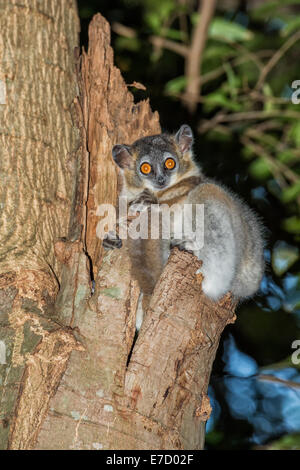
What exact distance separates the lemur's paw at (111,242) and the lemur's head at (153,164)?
2.86 ft

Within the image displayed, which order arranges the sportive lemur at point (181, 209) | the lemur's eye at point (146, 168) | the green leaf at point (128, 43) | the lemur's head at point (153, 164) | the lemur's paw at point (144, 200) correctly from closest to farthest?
1. the sportive lemur at point (181, 209)
2. the lemur's paw at point (144, 200)
3. the lemur's head at point (153, 164)
4. the lemur's eye at point (146, 168)
5. the green leaf at point (128, 43)

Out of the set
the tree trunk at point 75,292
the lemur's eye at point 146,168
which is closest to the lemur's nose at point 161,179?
the lemur's eye at point 146,168

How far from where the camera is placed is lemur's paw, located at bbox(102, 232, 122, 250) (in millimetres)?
3273

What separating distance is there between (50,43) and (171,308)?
7.17 feet

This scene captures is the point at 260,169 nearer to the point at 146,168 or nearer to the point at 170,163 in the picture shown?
the point at 170,163

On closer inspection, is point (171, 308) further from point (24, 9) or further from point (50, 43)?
point (24, 9)

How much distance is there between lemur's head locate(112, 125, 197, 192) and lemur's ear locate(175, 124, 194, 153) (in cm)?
3

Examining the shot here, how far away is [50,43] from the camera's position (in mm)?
3709

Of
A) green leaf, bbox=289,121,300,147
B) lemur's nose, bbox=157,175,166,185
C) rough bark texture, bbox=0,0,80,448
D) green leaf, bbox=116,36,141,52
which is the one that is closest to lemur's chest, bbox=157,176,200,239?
lemur's nose, bbox=157,175,166,185

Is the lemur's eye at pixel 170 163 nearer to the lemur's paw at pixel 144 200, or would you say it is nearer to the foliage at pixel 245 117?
the lemur's paw at pixel 144 200

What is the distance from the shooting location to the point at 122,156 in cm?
401

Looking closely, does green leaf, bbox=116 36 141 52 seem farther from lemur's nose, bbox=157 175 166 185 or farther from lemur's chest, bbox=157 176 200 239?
lemur's chest, bbox=157 176 200 239

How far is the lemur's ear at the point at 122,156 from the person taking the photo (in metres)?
3.92
